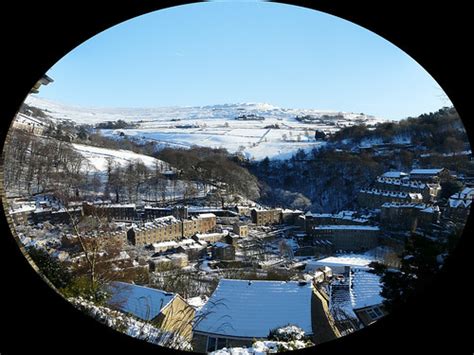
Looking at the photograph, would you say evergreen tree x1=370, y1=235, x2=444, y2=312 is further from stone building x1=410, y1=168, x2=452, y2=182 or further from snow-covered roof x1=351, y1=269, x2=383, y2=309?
stone building x1=410, y1=168, x2=452, y2=182

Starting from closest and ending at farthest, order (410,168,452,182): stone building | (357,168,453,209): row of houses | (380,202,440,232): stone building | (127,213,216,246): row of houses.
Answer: (380,202,440,232): stone building
(357,168,453,209): row of houses
(127,213,216,246): row of houses
(410,168,452,182): stone building

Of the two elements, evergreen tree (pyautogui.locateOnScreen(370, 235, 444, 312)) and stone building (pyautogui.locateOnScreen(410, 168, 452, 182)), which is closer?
evergreen tree (pyautogui.locateOnScreen(370, 235, 444, 312))

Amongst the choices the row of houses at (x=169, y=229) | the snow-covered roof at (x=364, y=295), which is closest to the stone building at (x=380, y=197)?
the row of houses at (x=169, y=229)

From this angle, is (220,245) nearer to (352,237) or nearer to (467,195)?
(352,237)

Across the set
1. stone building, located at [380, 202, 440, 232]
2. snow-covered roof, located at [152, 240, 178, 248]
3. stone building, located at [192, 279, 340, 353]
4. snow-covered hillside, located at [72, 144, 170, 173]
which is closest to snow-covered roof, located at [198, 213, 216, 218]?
snow-covered roof, located at [152, 240, 178, 248]

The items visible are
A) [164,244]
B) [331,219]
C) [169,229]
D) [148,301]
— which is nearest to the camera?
[148,301]

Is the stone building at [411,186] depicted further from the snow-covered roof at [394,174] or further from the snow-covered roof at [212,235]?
the snow-covered roof at [212,235]

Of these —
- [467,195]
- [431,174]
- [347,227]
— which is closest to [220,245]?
[347,227]

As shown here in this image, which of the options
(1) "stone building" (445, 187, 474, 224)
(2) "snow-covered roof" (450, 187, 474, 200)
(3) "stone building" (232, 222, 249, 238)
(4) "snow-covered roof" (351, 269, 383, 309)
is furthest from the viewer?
(3) "stone building" (232, 222, 249, 238)
